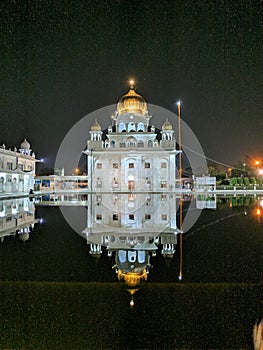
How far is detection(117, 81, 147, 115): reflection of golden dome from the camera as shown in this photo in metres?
37.9

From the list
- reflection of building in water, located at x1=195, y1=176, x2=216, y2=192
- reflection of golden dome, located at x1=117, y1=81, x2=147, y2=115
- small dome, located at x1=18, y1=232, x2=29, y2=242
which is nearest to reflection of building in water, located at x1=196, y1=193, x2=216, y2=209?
small dome, located at x1=18, y1=232, x2=29, y2=242

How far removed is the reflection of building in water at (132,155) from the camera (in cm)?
3622

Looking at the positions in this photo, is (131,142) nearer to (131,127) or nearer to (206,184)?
(131,127)

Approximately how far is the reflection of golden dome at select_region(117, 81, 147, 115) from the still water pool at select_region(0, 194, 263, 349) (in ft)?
109

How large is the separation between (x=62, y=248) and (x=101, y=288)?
8.10 ft

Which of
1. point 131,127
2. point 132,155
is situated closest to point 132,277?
point 132,155

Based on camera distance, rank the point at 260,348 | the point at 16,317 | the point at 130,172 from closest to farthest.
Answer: the point at 260,348 → the point at 16,317 → the point at 130,172

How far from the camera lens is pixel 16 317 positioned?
2.98 metres

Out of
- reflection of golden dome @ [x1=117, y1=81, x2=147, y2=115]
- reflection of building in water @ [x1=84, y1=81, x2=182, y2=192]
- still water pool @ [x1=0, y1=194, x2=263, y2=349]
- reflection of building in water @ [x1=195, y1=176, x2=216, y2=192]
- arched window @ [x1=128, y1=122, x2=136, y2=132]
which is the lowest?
still water pool @ [x1=0, y1=194, x2=263, y2=349]

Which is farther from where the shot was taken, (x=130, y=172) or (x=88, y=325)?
(x=130, y=172)

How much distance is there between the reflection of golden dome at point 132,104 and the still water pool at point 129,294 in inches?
1303

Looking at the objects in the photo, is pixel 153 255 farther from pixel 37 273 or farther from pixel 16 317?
pixel 16 317

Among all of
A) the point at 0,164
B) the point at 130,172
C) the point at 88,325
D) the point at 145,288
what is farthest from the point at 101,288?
the point at 130,172

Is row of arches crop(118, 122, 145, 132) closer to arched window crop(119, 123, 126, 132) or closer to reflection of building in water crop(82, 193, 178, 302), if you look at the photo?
arched window crop(119, 123, 126, 132)
